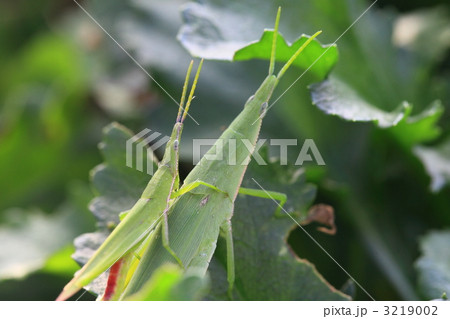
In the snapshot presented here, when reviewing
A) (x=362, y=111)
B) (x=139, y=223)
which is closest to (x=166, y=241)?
(x=139, y=223)

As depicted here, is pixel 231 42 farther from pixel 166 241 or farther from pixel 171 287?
pixel 171 287

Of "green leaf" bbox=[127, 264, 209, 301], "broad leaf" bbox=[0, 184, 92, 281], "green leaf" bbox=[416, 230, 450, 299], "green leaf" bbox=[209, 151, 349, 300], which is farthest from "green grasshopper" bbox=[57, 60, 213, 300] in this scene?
"broad leaf" bbox=[0, 184, 92, 281]

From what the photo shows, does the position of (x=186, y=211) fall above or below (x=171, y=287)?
above

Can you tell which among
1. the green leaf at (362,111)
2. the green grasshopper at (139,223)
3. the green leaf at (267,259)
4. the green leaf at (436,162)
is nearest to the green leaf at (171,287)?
the green grasshopper at (139,223)

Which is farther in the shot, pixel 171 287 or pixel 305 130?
pixel 305 130

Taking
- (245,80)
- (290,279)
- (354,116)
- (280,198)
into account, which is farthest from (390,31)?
(290,279)

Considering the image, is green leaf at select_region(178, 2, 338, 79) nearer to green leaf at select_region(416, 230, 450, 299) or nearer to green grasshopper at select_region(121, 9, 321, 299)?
green grasshopper at select_region(121, 9, 321, 299)
